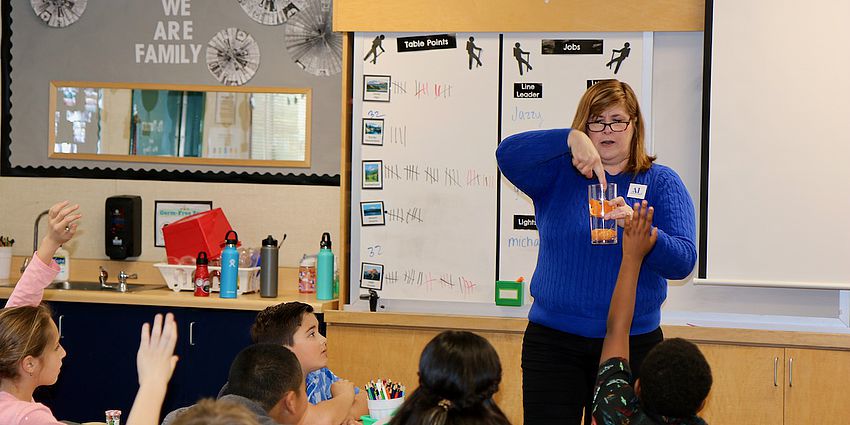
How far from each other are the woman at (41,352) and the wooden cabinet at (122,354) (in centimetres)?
127

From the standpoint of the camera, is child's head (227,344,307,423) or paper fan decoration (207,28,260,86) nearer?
child's head (227,344,307,423)

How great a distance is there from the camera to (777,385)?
3.95 metres

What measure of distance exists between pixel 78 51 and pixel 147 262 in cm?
126

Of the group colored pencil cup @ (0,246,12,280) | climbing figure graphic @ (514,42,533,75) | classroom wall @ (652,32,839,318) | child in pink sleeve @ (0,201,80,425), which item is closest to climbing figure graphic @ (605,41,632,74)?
classroom wall @ (652,32,839,318)

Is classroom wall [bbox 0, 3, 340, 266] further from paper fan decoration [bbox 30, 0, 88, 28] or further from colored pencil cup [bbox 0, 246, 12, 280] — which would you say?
paper fan decoration [bbox 30, 0, 88, 28]

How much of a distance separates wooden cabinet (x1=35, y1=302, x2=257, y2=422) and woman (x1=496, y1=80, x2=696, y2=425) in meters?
2.08

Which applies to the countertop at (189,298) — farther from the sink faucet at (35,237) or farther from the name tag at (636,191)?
the name tag at (636,191)

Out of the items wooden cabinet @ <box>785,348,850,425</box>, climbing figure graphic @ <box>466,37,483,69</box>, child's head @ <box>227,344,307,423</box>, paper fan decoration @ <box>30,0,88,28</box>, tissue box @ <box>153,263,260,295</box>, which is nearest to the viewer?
child's head @ <box>227,344,307,423</box>

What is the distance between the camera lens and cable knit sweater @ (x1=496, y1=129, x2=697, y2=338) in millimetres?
2654

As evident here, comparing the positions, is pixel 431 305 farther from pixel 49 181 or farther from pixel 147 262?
pixel 49 181

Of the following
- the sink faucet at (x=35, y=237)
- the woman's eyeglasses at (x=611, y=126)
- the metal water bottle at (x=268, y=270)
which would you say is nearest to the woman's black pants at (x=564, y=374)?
the woman's eyeglasses at (x=611, y=126)

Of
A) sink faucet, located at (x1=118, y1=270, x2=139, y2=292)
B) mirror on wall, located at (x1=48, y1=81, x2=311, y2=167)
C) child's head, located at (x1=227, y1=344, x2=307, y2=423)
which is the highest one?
mirror on wall, located at (x1=48, y1=81, x2=311, y2=167)

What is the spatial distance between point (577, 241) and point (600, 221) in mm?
89

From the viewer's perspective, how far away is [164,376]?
6.58 feet
